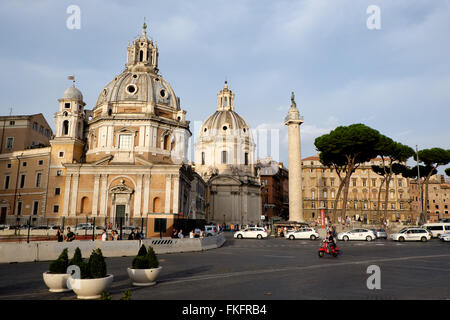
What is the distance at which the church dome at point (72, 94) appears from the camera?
50.2m

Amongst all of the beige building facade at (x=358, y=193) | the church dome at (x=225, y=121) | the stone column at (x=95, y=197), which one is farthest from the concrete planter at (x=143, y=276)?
the beige building facade at (x=358, y=193)

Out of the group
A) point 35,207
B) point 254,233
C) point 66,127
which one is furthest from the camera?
point 66,127

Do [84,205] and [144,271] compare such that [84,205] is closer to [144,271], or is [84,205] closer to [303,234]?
[303,234]

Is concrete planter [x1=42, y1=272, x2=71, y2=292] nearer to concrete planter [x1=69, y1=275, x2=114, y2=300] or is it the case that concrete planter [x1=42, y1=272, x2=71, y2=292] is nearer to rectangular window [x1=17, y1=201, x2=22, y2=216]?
concrete planter [x1=69, y1=275, x2=114, y2=300]

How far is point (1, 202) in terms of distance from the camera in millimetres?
50594

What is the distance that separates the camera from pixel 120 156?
47.0 meters

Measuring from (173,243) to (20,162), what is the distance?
38.9 meters

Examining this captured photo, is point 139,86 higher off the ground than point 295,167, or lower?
higher

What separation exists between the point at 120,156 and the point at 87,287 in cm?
3972

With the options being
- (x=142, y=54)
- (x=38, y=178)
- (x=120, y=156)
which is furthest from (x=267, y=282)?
(x=142, y=54)

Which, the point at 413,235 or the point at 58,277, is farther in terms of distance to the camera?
the point at 413,235

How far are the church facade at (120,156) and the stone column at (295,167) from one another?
13524 millimetres
